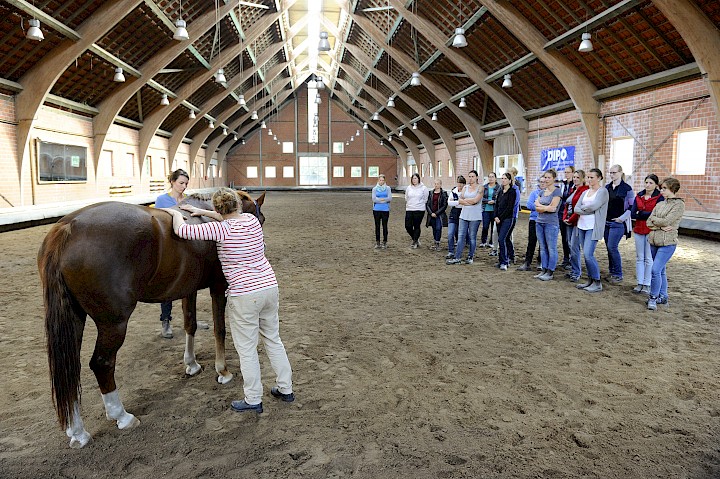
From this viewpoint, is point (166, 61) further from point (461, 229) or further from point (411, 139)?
point (411, 139)

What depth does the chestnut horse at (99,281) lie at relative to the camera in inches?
114

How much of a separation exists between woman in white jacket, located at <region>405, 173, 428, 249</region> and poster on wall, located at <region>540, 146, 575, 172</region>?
907cm

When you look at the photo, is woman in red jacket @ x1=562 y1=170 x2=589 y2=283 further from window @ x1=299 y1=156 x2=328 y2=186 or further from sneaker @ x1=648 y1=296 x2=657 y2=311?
window @ x1=299 y1=156 x2=328 y2=186

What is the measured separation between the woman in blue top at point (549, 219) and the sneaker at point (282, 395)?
514cm

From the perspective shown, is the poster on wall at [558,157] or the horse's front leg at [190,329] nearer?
the horse's front leg at [190,329]

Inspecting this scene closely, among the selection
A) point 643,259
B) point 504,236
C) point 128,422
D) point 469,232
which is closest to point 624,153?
point 469,232

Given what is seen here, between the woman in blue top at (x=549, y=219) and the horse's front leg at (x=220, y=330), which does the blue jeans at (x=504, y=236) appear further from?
the horse's front leg at (x=220, y=330)

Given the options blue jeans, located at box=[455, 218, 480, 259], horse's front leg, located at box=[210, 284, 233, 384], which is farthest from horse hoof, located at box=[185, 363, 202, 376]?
blue jeans, located at box=[455, 218, 480, 259]

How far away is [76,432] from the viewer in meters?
2.98

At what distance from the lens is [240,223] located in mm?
3348

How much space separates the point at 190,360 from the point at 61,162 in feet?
54.7

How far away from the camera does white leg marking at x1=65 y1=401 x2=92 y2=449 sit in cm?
297

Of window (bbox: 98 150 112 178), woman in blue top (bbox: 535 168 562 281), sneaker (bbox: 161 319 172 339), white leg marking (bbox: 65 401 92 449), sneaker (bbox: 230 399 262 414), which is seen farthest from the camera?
window (bbox: 98 150 112 178)

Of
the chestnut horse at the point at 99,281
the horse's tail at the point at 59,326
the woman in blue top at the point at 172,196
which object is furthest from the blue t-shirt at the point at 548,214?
the horse's tail at the point at 59,326
